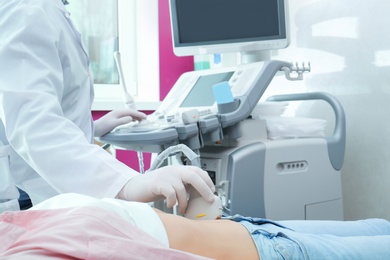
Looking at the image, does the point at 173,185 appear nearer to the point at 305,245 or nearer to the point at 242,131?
the point at 305,245

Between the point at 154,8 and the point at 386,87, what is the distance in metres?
1.62

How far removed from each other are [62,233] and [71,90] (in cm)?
80

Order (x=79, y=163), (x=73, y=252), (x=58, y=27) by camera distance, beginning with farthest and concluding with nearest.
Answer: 1. (x=58, y=27)
2. (x=79, y=163)
3. (x=73, y=252)

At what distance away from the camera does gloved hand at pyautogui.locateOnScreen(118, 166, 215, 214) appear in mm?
778

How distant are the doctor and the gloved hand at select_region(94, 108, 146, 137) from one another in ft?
1.04

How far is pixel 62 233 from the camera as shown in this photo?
1.62 feet

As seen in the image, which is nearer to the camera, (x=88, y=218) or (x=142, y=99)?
(x=88, y=218)

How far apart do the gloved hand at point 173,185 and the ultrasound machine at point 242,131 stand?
0.49 meters

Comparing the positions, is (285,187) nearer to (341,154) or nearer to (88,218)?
(341,154)

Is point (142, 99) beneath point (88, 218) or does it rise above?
Result: beneath

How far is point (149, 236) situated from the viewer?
0.59 metres

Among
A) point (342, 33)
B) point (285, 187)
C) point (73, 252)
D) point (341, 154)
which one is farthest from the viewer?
point (342, 33)

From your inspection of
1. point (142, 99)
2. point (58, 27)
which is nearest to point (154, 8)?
point (142, 99)

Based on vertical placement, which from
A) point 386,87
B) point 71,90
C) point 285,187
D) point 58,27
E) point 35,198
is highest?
point 58,27
